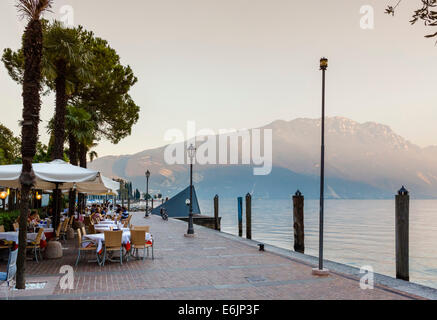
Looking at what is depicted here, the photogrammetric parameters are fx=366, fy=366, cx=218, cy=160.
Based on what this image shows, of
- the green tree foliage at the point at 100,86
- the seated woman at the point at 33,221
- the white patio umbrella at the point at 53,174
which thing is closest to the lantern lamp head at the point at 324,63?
the white patio umbrella at the point at 53,174

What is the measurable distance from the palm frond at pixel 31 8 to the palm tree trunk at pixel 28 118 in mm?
137

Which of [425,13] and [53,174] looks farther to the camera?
[53,174]

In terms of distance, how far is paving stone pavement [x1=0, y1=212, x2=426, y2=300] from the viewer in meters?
6.68

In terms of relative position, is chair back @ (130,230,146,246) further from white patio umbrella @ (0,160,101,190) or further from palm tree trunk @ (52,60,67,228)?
palm tree trunk @ (52,60,67,228)

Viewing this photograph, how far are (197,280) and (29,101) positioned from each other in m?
4.96

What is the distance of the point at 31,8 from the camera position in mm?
7004

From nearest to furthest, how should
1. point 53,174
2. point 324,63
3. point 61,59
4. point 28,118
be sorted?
1. point 28,118
2. point 324,63
3. point 53,174
4. point 61,59

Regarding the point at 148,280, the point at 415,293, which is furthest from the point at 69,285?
the point at 415,293

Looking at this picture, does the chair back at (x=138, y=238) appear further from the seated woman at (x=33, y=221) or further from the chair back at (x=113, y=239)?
the seated woman at (x=33, y=221)

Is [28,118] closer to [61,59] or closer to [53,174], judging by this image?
[53,174]

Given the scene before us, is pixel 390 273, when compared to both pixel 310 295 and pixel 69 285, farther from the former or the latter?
pixel 69 285

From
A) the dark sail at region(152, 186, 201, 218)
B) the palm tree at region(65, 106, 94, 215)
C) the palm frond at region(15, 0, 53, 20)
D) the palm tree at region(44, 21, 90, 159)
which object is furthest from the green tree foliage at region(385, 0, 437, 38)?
the dark sail at region(152, 186, 201, 218)

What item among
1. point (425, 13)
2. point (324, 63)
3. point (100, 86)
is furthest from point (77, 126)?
point (425, 13)

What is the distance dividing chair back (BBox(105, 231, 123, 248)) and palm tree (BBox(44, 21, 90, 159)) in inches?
347
